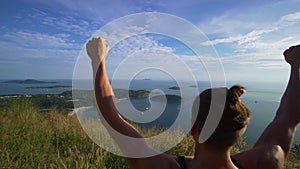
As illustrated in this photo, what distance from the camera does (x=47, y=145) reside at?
445 cm

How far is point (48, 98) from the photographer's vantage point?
8.55 metres

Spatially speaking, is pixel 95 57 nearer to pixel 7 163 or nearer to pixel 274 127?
pixel 274 127

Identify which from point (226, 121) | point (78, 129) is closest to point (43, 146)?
point (78, 129)

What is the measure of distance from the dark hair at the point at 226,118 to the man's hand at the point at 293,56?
78cm

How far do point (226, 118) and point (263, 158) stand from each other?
532 mm

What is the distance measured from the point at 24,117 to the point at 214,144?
17.4 ft

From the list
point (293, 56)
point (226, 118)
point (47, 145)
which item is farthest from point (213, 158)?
point (47, 145)

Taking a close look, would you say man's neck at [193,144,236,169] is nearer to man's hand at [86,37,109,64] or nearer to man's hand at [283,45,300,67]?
man's hand at [86,37,109,64]

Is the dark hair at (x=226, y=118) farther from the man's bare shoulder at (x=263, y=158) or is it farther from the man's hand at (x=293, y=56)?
the man's hand at (x=293, y=56)

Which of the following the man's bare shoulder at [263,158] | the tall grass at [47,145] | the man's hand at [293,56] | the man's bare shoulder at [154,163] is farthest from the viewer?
the tall grass at [47,145]

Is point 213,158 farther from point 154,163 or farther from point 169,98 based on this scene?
point 169,98

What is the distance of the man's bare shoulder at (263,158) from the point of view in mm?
1783

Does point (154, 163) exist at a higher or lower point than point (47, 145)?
higher

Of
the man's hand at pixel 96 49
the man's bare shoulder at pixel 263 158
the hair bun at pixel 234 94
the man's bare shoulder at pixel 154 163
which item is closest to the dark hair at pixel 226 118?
the hair bun at pixel 234 94
